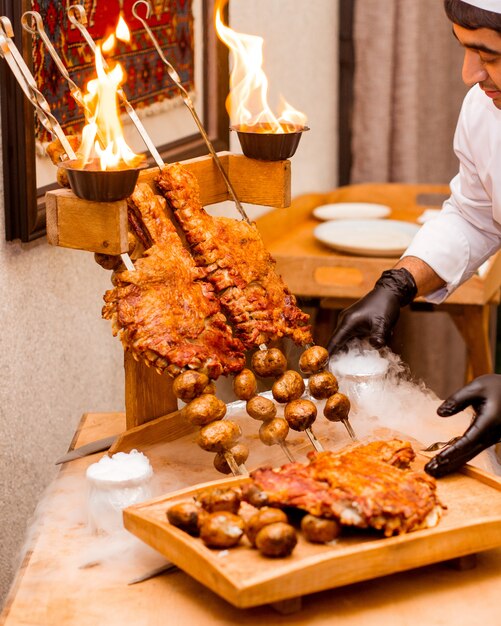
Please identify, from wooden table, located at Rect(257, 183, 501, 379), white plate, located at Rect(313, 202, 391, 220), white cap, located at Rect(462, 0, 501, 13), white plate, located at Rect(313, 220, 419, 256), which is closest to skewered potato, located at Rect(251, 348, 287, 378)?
white cap, located at Rect(462, 0, 501, 13)

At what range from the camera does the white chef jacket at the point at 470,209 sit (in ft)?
8.92

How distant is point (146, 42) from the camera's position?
3.01 m

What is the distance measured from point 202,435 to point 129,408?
0.30m

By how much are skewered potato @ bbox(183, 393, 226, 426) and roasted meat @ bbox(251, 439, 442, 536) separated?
0.81 ft

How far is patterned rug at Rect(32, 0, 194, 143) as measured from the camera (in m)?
2.43

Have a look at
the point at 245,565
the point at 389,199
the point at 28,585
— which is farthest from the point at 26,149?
the point at 389,199

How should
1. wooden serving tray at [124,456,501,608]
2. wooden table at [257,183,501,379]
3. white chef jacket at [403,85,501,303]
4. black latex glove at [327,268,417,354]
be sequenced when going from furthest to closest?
wooden table at [257,183,501,379] < white chef jacket at [403,85,501,303] < black latex glove at [327,268,417,354] < wooden serving tray at [124,456,501,608]

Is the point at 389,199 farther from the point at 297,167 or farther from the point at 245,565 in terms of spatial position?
the point at 245,565

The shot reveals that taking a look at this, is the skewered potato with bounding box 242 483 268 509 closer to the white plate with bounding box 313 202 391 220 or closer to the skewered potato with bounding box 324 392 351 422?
the skewered potato with bounding box 324 392 351 422

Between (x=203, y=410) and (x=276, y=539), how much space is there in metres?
0.48

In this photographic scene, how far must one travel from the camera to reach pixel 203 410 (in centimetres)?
189

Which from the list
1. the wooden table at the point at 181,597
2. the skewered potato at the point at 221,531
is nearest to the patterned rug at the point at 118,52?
the wooden table at the point at 181,597

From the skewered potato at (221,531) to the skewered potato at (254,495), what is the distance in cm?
6

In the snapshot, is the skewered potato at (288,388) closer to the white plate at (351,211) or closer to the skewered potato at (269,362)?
the skewered potato at (269,362)
